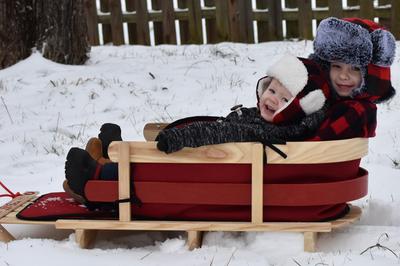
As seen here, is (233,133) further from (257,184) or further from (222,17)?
(222,17)

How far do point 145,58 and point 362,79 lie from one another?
4296 mm

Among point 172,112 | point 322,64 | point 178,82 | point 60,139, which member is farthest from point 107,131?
point 178,82

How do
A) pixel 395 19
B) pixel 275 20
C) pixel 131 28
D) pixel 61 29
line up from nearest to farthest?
1. pixel 61 29
2. pixel 395 19
3. pixel 275 20
4. pixel 131 28

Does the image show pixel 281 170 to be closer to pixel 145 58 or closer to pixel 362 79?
pixel 362 79

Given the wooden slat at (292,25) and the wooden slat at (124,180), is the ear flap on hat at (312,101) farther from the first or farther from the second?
the wooden slat at (292,25)

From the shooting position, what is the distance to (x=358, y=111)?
2.97 meters

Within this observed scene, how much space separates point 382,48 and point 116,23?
5545 millimetres

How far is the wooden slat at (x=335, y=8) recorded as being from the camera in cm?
748

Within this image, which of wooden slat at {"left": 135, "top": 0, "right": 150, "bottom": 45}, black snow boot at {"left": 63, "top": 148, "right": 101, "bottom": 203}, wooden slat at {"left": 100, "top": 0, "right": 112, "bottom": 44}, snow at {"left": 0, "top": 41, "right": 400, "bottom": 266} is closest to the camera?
snow at {"left": 0, "top": 41, "right": 400, "bottom": 266}

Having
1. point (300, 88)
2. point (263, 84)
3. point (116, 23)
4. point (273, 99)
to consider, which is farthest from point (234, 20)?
point (300, 88)

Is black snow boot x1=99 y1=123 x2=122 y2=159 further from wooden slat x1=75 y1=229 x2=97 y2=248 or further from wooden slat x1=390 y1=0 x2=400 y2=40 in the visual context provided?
wooden slat x1=390 y1=0 x2=400 y2=40

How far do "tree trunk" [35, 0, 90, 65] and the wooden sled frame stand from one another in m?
3.50

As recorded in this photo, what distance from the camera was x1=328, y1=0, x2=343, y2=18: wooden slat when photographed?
748 cm

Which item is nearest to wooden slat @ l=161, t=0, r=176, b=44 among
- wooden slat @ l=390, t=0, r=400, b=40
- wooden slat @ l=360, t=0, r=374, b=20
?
wooden slat @ l=360, t=0, r=374, b=20
